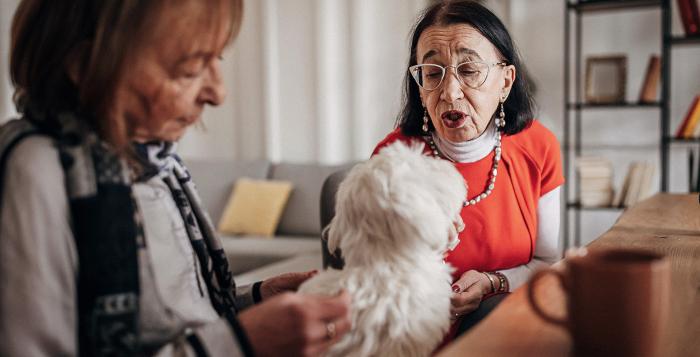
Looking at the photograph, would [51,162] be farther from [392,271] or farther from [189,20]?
[392,271]

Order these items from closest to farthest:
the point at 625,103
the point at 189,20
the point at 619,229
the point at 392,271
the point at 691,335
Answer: the point at 691,335 < the point at 189,20 < the point at 392,271 < the point at 619,229 < the point at 625,103

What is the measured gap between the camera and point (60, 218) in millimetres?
788

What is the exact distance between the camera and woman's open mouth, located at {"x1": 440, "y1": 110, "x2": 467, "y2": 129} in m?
1.46

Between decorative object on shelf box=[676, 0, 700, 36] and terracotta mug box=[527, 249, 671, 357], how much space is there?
335 cm

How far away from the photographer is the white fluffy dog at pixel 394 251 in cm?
101

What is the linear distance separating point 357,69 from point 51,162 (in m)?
3.84

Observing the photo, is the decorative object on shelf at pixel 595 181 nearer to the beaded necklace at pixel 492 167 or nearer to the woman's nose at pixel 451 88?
Result: the beaded necklace at pixel 492 167

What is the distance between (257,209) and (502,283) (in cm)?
279

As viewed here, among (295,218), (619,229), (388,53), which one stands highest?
(388,53)

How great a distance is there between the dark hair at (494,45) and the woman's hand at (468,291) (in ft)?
1.39

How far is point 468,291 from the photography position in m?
1.27

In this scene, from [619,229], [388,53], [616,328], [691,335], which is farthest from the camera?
[388,53]

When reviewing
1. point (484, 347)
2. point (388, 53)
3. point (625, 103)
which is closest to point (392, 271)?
point (484, 347)

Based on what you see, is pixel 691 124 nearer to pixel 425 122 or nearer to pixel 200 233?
pixel 425 122
